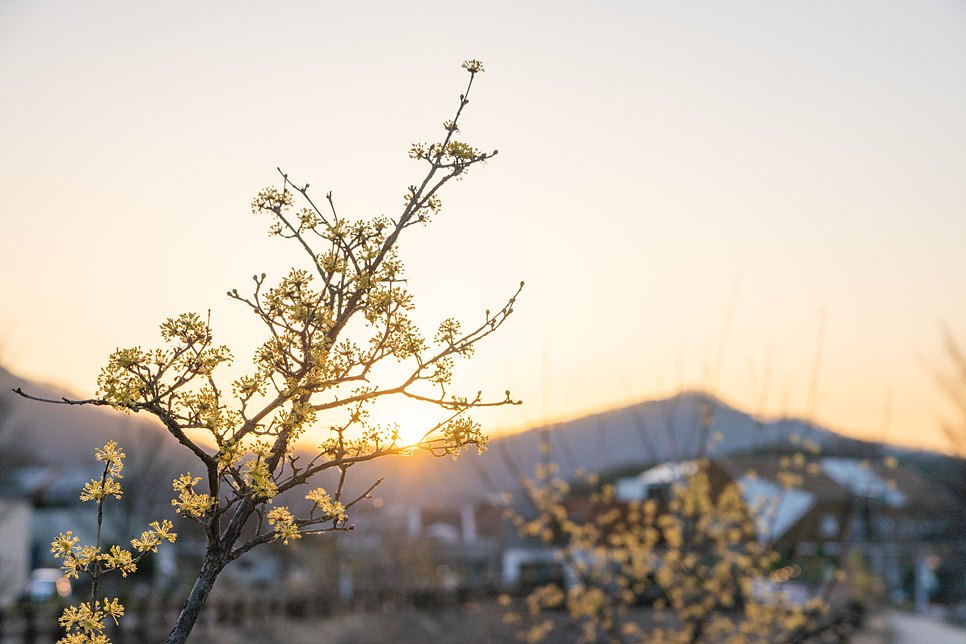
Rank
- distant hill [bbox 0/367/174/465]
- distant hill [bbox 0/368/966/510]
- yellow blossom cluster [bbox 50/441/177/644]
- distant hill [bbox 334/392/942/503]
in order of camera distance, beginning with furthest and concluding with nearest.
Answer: distant hill [bbox 0/367/174/465], distant hill [bbox 334/392/942/503], distant hill [bbox 0/368/966/510], yellow blossom cluster [bbox 50/441/177/644]

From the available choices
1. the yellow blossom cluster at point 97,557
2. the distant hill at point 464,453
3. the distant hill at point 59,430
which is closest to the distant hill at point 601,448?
the distant hill at point 464,453

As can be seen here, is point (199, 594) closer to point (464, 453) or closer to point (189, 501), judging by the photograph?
point (189, 501)

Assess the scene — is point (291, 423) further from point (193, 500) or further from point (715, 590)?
point (715, 590)

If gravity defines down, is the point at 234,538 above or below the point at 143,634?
above

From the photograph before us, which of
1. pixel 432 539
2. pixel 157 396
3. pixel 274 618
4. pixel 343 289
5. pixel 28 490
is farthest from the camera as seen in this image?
pixel 432 539

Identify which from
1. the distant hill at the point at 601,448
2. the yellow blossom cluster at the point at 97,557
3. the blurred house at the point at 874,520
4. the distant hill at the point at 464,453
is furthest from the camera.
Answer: the blurred house at the point at 874,520

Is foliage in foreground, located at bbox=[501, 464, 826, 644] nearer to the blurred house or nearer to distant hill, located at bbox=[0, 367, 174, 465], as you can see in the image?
distant hill, located at bbox=[0, 367, 174, 465]

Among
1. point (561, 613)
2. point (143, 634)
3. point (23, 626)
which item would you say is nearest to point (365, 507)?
point (561, 613)

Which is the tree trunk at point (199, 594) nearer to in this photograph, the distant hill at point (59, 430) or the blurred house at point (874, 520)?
the distant hill at point (59, 430)

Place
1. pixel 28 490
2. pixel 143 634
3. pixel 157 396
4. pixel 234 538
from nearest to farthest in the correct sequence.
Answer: pixel 157 396 → pixel 234 538 → pixel 143 634 → pixel 28 490

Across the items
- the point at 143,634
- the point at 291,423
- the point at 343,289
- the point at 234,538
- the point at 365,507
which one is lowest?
the point at 143,634

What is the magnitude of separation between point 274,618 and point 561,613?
34.1 ft

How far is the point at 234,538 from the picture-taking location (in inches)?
99.1

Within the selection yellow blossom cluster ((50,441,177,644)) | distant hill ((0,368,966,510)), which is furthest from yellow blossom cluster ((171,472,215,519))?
distant hill ((0,368,966,510))
